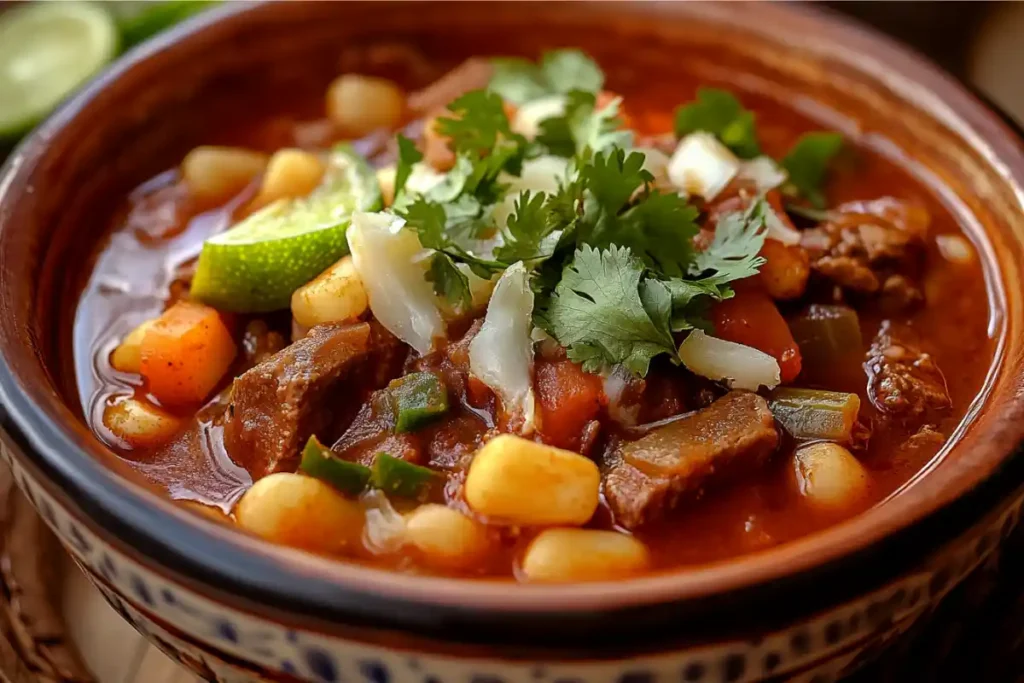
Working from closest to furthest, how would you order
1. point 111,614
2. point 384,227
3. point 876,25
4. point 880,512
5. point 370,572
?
point 370,572 < point 880,512 < point 384,227 < point 111,614 < point 876,25

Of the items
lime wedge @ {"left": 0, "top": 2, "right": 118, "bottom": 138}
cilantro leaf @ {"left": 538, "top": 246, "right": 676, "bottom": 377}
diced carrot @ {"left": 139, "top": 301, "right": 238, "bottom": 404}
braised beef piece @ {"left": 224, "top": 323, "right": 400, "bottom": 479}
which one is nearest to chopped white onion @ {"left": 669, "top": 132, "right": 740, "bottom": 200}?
cilantro leaf @ {"left": 538, "top": 246, "right": 676, "bottom": 377}

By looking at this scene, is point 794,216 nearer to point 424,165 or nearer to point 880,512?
point 424,165

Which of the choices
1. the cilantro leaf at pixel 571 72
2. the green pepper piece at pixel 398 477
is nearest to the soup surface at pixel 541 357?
the green pepper piece at pixel 398 477

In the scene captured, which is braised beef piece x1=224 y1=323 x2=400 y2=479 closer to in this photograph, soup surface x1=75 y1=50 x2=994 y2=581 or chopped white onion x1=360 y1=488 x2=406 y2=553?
soup surface x1=75 y1=50 x2=994 y2=581

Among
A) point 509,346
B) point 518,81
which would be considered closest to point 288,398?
point 509,346

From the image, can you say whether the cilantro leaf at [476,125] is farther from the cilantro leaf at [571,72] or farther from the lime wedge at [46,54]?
the lime wedge at [46,54]

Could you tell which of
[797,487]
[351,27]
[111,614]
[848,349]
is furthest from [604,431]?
[351,27]

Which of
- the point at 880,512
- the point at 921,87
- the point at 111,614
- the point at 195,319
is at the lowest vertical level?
the point at 111,614
